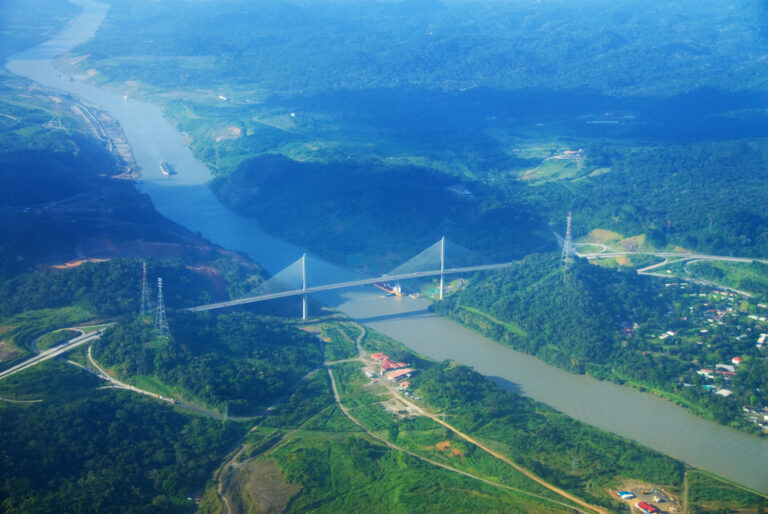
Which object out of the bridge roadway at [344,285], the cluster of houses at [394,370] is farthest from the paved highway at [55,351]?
the cluster of houses at [394,370]

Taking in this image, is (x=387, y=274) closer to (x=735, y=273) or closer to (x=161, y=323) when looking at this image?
(x=161, y=323)

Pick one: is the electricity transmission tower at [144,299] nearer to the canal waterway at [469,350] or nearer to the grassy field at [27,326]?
the grassy field at [27,326]

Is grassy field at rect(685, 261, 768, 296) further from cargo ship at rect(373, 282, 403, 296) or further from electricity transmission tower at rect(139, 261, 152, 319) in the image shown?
electricity transmission tower at rect(139, 261, 152, 319)

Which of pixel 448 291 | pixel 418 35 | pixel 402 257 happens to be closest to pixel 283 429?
pixel 448 291

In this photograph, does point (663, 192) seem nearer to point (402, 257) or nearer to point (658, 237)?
point (658, 237)

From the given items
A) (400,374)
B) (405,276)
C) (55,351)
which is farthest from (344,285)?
(55,351)

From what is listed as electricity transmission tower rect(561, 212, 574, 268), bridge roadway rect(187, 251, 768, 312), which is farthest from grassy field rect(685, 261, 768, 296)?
electricity transmission tower rect(561, 212, 574, 268)
